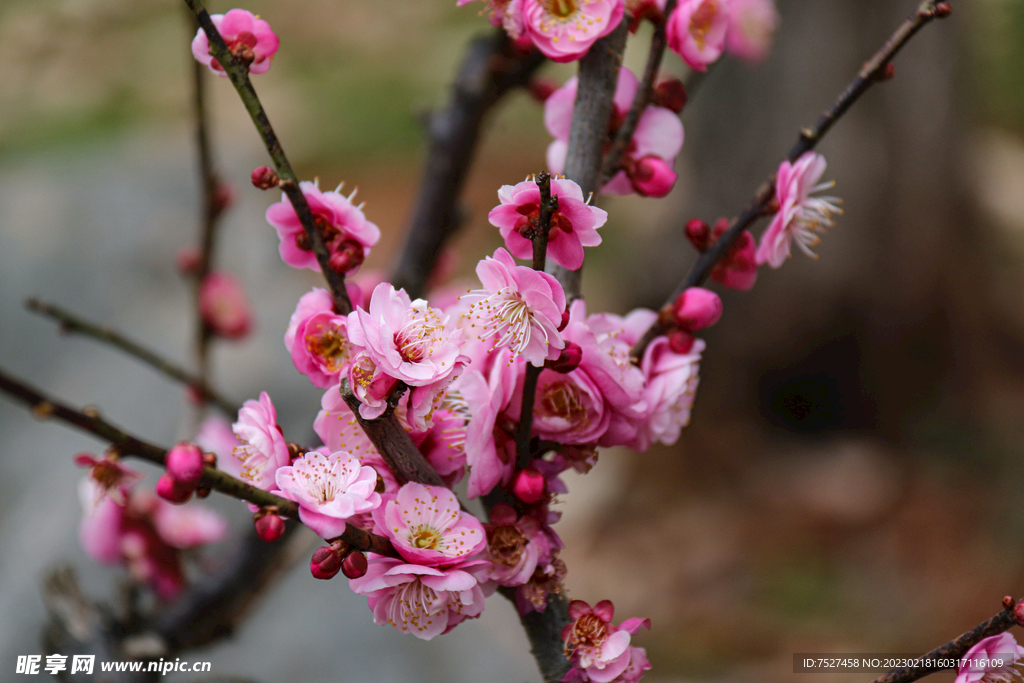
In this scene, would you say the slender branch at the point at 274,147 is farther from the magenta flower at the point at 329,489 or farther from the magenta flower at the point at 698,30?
the magenta flower at the point at 698,30

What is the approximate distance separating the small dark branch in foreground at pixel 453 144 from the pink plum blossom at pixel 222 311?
9.6 inches

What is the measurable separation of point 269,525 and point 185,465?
43 millimetres

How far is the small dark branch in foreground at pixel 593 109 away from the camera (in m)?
0.44

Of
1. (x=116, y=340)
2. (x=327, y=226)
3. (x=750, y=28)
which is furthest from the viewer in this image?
(x=750, y=28)

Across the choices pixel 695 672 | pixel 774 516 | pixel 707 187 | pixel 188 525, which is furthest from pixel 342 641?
pixel 707 187

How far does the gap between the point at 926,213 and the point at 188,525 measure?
1.90 meters

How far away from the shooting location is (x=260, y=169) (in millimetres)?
378

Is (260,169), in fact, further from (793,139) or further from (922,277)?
(922,277)

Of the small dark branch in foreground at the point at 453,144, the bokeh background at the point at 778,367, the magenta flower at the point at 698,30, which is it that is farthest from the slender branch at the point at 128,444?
the bokeh background at the point at 778,367

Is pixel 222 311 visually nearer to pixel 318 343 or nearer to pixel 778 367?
pixel 318 343

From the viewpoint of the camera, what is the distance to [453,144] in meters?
0.83

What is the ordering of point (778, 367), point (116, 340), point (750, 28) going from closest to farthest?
point (116, 340)
point (750, 28)
point (778, 367)

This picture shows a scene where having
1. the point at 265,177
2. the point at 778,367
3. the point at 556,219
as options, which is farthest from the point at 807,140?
the point at 778,367

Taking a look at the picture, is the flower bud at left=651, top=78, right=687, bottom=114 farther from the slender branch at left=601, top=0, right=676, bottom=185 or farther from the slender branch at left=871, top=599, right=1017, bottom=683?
the slender branch at left=871, top=599, right=1017, bottom=683
